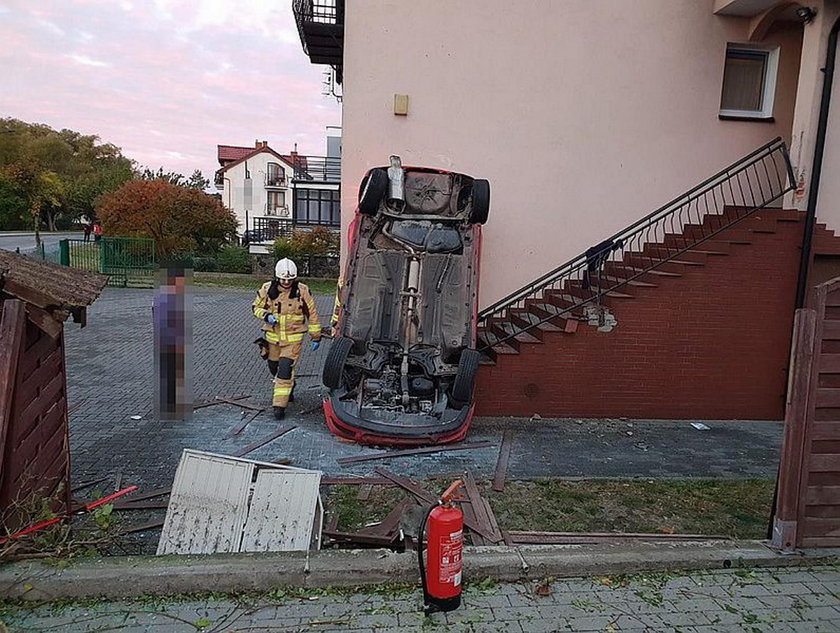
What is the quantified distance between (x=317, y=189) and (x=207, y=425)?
28.4 meters

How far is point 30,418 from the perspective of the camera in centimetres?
357

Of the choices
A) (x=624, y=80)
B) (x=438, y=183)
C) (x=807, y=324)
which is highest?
(x=624, y=80)

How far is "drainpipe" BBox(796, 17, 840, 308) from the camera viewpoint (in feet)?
23.8

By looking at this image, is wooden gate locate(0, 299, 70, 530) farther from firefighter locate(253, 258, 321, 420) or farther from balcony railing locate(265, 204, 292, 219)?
balcony railing locate(265, 204, 292, 219)

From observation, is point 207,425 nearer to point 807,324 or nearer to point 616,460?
point 616,460

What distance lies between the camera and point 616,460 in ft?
19.6

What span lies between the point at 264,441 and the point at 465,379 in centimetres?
226

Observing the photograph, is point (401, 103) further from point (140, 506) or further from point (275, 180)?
point (275, 180)

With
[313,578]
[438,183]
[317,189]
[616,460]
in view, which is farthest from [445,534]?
[317,189]

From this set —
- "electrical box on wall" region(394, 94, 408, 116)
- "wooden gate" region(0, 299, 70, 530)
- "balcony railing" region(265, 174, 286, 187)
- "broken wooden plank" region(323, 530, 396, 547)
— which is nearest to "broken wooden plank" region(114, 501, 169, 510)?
"wooden gate" region(0, 299, 70, 530)

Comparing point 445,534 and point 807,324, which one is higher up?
point 807,324

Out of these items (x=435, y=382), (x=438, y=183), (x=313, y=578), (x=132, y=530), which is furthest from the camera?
(x=438, y=183)

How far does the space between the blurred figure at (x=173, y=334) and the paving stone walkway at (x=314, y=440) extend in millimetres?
585

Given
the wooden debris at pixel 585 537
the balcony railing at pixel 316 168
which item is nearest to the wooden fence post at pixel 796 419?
the wooden debris at pixel 585 537
